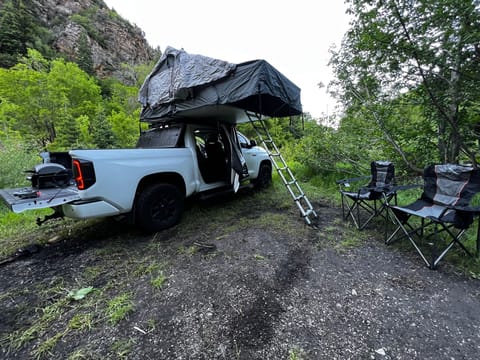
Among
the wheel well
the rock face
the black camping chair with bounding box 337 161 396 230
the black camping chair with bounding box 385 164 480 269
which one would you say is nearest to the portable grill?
the wheel well

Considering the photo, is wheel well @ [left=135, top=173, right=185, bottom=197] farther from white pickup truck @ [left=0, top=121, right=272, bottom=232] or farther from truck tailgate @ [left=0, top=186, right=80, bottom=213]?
truck tailgate @ [left=0, top=186, right=80, bottom=213]

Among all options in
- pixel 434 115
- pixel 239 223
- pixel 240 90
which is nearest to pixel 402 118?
pixel 434 115

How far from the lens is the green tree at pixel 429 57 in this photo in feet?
7.20

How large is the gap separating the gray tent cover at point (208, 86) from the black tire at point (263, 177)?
6.16 ft

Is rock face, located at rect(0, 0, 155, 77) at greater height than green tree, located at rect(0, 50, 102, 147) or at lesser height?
greater

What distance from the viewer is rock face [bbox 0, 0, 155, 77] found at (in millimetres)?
31438

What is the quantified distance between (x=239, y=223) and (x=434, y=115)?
3.21 meters

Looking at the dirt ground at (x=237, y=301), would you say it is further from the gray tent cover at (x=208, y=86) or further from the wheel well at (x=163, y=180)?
the gray tent cover at (x=208, y=86)

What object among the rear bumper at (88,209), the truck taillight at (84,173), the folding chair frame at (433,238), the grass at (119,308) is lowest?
the grass at (119,308)

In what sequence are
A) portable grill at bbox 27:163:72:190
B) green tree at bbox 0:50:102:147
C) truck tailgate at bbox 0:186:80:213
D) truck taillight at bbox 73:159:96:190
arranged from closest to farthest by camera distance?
truck tailgate at bbox 0:186:80:213
truck taillight at bbox 73:159:96:190
portable grill at bbox 27:163:72:190
green tree at bbox 0:50:102:147

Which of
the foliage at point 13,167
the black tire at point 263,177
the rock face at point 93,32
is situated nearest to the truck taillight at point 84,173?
the foliage at point 13,167

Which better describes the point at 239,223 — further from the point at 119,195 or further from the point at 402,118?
the point at 402,118

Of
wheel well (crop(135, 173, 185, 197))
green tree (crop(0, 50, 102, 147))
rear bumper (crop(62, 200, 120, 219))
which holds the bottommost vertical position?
rear bumper (crop(62, 200, 120, 219))

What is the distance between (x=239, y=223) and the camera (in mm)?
3195
